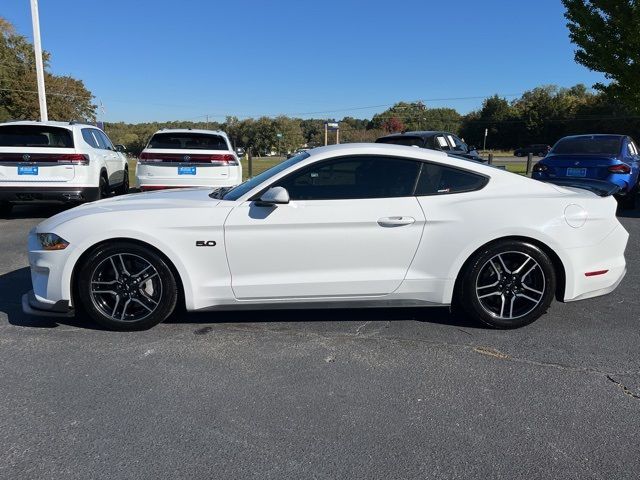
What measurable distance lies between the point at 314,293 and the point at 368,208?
771 mm

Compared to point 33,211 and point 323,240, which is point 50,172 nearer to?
point 33,211

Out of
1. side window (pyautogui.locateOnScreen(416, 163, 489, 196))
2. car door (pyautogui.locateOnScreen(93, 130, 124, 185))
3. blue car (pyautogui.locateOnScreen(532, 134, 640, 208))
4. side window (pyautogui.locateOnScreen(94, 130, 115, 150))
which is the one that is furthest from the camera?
side window (pyautogui.locateOnScreen(94, 130, 115, 150))

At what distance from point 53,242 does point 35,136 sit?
5764mm

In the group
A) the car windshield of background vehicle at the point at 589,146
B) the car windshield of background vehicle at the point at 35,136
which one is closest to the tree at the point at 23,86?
the car windshield of background vehicle at the point at 35,136

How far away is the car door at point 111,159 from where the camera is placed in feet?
33.3

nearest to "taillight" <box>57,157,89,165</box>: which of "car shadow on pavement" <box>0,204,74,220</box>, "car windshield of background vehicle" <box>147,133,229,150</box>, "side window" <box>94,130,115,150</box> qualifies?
"car windshield of background vehicle" <box>147,133,229,150</box>

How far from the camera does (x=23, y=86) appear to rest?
47906 mm

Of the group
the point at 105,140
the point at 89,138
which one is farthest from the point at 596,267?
the point at 105,140

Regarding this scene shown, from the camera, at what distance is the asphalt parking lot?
7.82 feet

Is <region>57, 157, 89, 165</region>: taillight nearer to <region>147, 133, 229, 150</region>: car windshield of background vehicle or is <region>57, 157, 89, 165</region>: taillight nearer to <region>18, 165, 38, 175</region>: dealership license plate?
<region>18, 165, 38, 175</region>: dealership license plate

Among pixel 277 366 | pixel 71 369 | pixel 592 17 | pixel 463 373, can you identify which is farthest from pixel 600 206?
pixel 592 17

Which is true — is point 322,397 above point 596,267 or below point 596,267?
below

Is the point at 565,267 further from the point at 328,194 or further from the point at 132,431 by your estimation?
the point at 132,431

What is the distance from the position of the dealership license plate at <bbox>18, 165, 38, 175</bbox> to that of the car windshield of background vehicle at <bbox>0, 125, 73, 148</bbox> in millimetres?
371
